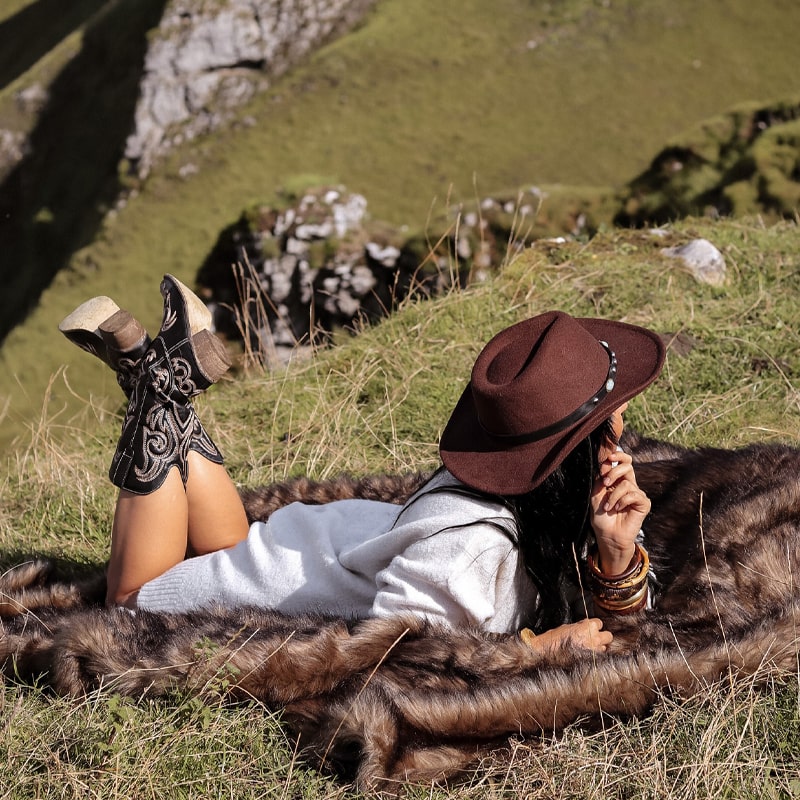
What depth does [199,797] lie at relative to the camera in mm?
2211

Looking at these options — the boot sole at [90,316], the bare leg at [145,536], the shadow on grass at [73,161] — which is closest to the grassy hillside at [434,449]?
the bare leg at [145,536]

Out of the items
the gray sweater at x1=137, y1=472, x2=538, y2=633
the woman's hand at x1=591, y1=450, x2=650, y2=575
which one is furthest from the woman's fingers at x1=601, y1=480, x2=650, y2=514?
the gray sweater at x1=137, y1=472, x2=538, y2=633

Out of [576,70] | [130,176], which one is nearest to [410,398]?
[576,70]

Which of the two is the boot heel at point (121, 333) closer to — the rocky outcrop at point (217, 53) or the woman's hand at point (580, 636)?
the woman's hand at point (580, 636)

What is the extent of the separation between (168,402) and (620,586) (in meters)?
1.69

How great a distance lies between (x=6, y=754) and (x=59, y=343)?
26.5m

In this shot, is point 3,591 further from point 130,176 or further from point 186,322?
point 130,176

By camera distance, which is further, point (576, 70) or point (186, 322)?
point (576, 70)

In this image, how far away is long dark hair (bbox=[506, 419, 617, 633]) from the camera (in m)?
2.48

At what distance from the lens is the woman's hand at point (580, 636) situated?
2.39 metres

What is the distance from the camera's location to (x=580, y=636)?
2.42 meters

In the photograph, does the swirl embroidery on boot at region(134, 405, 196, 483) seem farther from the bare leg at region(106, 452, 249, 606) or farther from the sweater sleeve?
the sweater sleeve

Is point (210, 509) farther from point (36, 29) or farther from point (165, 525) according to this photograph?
point (36, 29)

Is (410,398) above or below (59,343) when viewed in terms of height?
above
